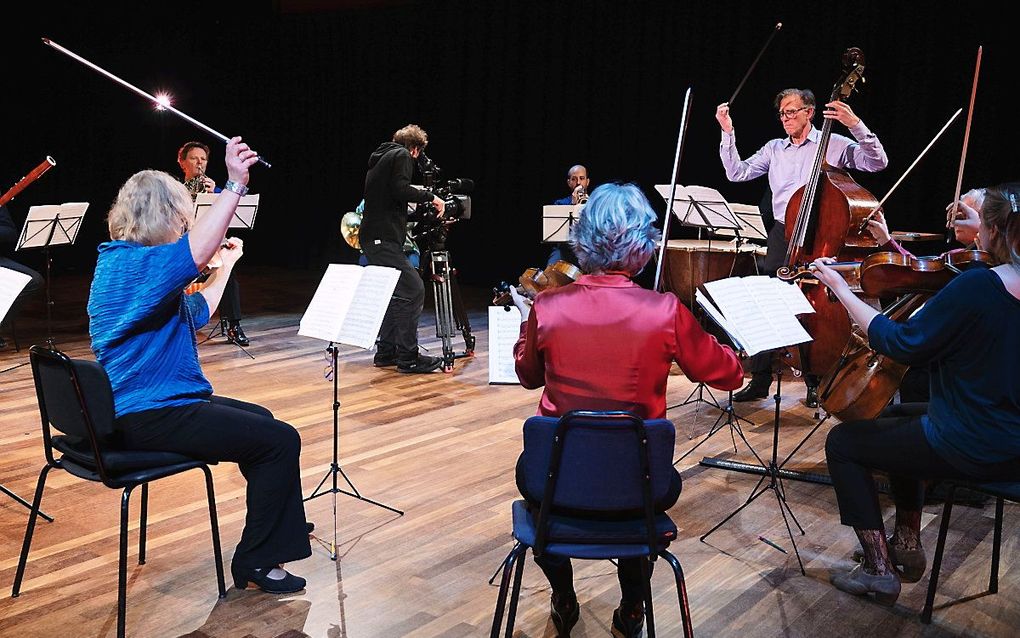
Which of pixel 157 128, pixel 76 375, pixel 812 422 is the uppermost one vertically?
pixel 157 128

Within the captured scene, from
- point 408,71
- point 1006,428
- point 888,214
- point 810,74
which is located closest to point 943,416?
point 1006,428

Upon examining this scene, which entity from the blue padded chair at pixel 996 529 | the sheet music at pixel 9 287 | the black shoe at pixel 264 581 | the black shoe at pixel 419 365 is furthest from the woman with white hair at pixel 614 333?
the black shoe at pixel 419 365

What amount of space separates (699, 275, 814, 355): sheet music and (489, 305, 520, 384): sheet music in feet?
2.19

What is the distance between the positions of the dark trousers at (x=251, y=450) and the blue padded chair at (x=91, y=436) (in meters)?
0.05

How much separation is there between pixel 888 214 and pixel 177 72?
8.68m

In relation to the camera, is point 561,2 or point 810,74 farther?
point 561,2

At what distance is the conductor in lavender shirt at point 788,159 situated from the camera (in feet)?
16.2

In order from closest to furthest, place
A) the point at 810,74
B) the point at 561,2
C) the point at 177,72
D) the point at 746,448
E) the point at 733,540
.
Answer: the point at 733,540, the point at 746,448, the point at 810,74, the point at 561,2, the point at 177,72

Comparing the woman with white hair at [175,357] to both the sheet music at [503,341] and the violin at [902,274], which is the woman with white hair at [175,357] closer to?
the sheet music at [503,341]

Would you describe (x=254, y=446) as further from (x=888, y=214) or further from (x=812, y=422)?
(x=888, y=214)

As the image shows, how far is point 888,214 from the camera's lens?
712 centimetres

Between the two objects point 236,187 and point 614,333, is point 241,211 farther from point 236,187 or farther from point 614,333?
point 614,333

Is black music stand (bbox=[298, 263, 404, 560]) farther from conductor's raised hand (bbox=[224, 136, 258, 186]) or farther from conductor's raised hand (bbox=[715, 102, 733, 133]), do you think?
conductor's raised hand (bbox=[715, 102, 733, 133])

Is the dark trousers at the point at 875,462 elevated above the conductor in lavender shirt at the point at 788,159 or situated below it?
below
